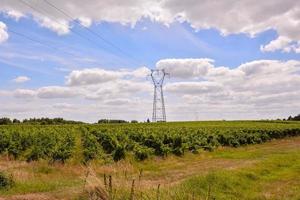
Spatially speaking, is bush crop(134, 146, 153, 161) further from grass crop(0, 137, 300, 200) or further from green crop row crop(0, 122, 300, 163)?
grass crop(0, 137, 300, 200)

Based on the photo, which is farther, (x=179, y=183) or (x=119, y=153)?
(x=119, y=153)

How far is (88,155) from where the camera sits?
26.2 metres

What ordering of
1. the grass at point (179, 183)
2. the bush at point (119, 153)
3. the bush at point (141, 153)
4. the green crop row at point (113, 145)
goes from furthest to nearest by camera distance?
the bush at point (141, 153) < the bush at point (119, 153) < the green crop row at point (113, 145) < the grass at point (179, 183)

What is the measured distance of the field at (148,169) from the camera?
37.8 feet

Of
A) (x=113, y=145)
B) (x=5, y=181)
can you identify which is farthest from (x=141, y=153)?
(x=5, y=181)

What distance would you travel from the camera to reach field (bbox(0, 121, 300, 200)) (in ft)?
37.8

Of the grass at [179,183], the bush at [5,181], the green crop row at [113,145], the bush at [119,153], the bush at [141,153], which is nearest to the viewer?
the grass at [179,183]

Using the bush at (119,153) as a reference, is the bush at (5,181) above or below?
below

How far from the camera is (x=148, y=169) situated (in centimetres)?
2512

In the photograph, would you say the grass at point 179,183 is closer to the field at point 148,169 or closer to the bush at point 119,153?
the field at point 148,169

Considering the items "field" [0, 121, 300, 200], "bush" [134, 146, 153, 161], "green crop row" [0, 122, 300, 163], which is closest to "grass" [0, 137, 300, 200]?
"field" [0, 121, 300, 200]

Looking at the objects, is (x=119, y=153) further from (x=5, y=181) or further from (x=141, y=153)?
(x=5, y=181)

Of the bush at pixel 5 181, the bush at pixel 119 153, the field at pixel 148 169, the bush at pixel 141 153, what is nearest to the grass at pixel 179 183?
the field at pixel 148 169

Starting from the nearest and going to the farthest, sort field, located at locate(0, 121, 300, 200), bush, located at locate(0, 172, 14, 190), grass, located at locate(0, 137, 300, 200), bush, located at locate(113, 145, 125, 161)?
grass, located at locate(0, 137, 300, 200) < field, located at locate(0, 121, 300, 200) < bush, located at locate(0, 172, 14, 190) < bush, located at locate(113, 145, 125, 161)
